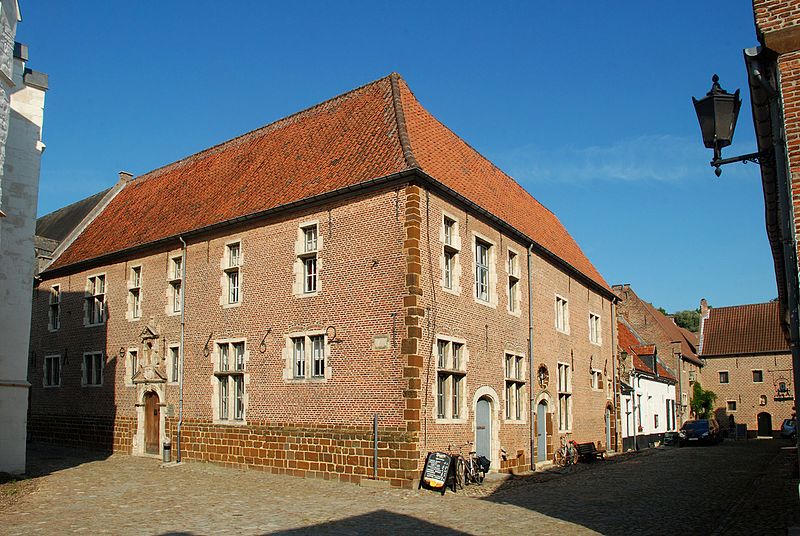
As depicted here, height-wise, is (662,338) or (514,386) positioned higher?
(662,338)

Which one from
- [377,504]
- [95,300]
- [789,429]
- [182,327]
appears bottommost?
[789,429]

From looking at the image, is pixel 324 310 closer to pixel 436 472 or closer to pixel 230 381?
pixel 230 381

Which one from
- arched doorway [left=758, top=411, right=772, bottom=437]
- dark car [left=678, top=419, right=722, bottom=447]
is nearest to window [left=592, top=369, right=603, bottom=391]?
dark car [left=678, top=419, right=722, bottom=447]

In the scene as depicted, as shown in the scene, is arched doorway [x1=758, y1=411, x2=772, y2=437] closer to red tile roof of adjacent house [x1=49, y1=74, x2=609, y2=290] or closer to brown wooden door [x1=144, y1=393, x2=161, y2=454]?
red tile roof of adjacent house [x1=49, y1=74, x2=609, y2=290]

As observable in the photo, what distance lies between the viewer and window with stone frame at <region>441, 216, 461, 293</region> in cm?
1683

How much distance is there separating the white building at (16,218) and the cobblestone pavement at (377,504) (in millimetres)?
1736

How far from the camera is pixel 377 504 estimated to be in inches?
505

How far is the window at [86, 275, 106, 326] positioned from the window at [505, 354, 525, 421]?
Answer: 1349 cm

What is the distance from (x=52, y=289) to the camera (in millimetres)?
25594

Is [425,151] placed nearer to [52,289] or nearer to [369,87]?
[369,87]

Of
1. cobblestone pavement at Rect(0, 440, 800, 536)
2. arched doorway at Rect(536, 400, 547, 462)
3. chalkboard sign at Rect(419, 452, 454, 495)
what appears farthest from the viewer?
arched doorway at Rect(536, 400, 547, 462)

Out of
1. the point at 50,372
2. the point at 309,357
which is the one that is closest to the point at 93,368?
the point at 50,372

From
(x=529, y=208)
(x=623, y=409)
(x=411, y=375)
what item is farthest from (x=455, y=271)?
(x=623, y=409)

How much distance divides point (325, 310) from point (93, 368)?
11.1m
